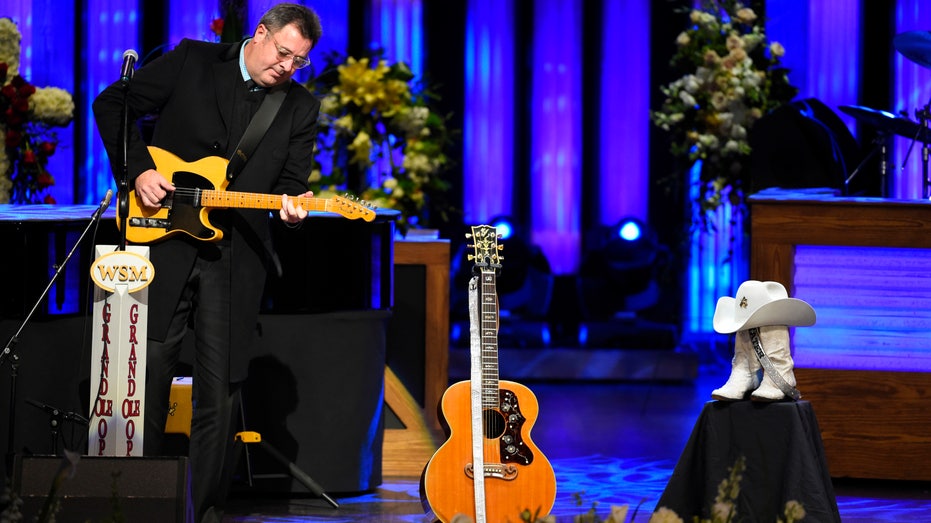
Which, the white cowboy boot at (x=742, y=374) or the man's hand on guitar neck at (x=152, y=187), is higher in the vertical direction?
the man's hand on guitar neck at (x=152, y=187)

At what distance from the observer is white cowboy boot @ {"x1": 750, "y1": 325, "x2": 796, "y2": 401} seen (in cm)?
375

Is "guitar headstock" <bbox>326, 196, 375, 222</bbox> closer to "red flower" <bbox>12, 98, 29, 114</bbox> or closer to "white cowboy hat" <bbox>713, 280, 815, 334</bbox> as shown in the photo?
"white cowboy hat" <bbox>713, 280, 815, 334</bbox>

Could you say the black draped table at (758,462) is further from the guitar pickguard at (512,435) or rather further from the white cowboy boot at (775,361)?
the guitar pickguard at (512,435)

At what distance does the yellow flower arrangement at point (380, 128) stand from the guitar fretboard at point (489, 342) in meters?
1.98

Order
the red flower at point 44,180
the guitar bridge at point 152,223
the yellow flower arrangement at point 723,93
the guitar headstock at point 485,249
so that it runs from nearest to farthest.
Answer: the guitar bridge at point 152,223 → the guitar headstock at point 485,249 → the red flower at point 44,180 → the yellow flower arrangement at point 723,93

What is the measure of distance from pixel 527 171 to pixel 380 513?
491 cm

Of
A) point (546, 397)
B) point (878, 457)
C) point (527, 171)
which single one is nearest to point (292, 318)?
point (878, 457)

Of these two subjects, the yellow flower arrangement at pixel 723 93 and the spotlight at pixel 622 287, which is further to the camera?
the spotlight at pixel 622 287

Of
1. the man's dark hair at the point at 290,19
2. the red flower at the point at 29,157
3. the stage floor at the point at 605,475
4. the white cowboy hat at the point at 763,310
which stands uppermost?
the man's dark hair at the point at 290,19

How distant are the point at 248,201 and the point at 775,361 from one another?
5.26ft

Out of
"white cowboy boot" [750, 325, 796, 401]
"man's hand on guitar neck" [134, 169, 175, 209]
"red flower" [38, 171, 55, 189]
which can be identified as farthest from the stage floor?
"red flower" [38, 171, 55, 189]

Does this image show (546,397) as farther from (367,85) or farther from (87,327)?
(87,327)

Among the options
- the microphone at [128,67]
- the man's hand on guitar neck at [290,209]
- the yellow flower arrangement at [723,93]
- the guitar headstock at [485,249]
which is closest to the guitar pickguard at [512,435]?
the guitar headstock at [485,249]

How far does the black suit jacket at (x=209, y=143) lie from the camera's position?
362 centimetres
